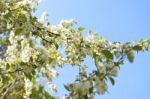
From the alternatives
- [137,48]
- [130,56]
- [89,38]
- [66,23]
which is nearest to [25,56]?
[89,38]

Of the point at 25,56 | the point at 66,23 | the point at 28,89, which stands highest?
the point at 66,23

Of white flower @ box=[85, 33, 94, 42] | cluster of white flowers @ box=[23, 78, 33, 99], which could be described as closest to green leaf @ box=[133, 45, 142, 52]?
white flower @ box=[85, 33, 94, 42]

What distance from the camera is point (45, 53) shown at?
16.9 feet

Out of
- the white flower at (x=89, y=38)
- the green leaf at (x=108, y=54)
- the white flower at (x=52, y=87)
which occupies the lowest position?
the green leaf at (x=108, y=54)

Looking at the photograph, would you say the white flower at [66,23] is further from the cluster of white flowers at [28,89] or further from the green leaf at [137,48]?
the green leaf at [137,48]

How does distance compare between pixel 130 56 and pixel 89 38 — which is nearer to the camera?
pixel 130 56

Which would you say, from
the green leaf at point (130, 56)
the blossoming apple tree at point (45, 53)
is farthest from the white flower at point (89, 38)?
the green leaf at point (130, 56)

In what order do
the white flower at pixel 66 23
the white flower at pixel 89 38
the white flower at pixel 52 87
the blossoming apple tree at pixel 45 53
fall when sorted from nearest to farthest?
the blossoming apple tree at pixel 45 53, the white flower at pixel 89 38, the white flower at pixel 66 23, the white flower at pixel 52 87

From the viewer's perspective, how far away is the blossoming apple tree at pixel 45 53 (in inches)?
184

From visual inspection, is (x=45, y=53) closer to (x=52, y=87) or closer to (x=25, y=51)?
(x=25, y=51)

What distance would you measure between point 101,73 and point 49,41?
1.80 meters

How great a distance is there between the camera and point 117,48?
5699mm

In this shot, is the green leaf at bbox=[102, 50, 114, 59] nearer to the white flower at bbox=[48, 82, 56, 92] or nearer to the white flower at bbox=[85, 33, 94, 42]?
the white flower at bbox=[85, 33, 94, 42]

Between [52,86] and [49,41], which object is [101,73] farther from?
[52,86]
